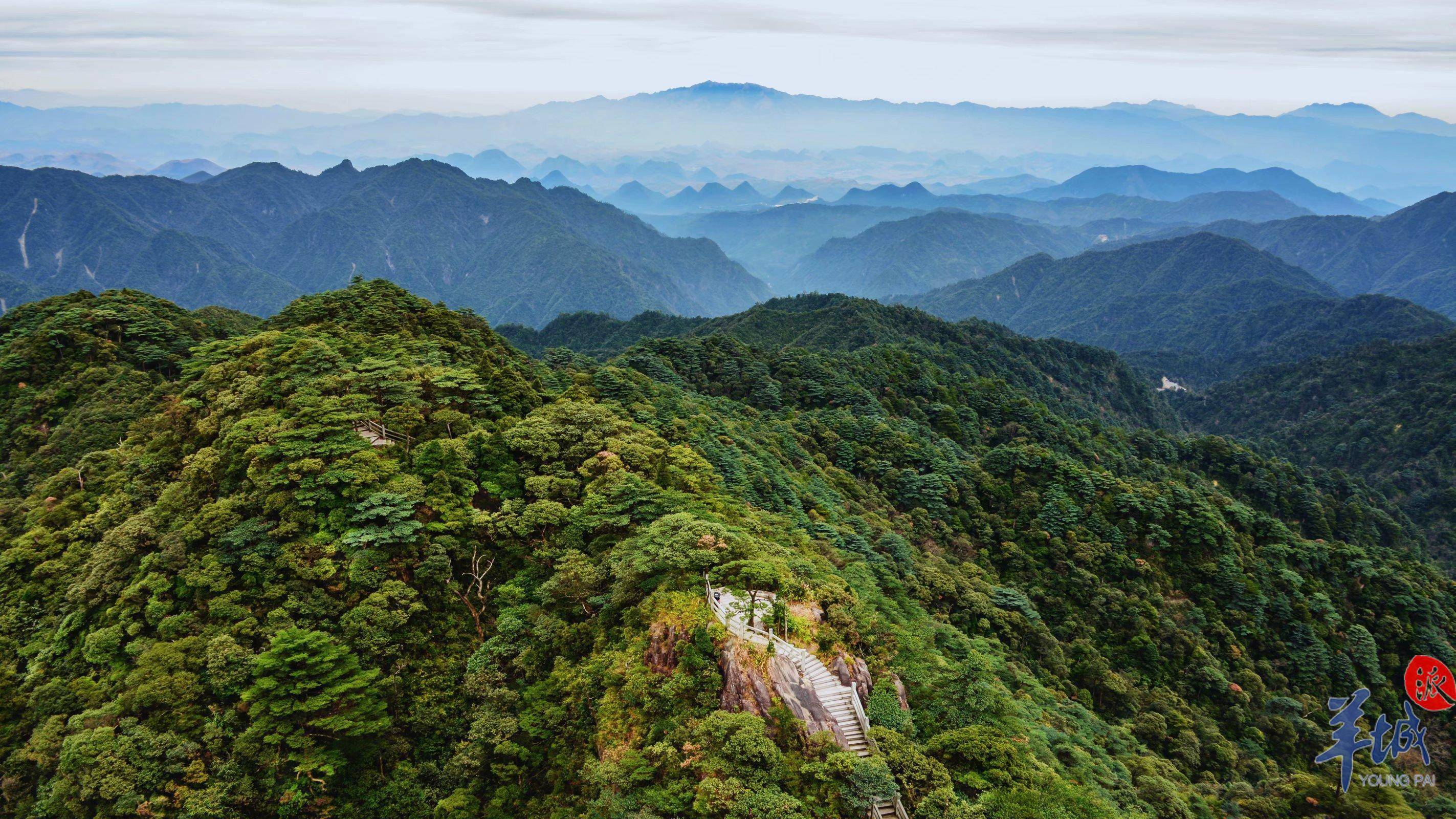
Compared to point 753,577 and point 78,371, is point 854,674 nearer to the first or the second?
point 753,577

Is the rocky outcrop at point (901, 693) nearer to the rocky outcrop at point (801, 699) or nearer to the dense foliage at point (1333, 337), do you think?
the rocky outcrop at point (801, 699)

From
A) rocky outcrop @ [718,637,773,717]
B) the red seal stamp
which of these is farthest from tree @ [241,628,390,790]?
the red seal stamp

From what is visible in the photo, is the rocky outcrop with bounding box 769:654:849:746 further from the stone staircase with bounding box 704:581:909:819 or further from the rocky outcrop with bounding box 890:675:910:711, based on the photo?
the rocky outcrop with bounding box 890:675:910:711

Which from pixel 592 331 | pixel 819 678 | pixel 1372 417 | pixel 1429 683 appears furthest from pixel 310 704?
pixel 1372 417

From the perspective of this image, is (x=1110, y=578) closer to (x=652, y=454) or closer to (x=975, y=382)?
(x=652, y=454)

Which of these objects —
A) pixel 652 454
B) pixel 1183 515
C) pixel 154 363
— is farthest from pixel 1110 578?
pixel 154 363
